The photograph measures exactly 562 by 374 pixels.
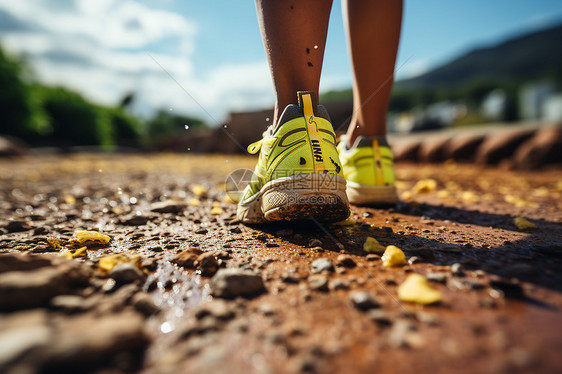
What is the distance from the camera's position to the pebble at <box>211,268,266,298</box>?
2.90 feet

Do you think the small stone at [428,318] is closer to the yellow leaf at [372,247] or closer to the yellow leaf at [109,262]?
the yellow leaf at [372,247]

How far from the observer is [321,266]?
1047 millimetres

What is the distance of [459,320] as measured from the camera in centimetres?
74

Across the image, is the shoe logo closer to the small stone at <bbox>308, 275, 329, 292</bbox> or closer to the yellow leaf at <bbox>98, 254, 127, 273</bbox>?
the small stone at <bbox>308, 275, 329, 292</bbox>

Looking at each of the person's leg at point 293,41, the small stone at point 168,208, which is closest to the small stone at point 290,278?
the person's leg at point 293,41

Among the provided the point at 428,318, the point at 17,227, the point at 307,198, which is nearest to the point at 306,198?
the point at 307,198

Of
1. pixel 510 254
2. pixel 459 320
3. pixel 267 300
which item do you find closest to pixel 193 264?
pixel 267 300

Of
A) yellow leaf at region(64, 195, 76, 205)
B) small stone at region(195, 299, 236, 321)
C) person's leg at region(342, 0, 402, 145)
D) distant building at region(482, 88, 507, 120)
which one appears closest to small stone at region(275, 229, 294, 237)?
small stone at region(195, 299, 236, 321)

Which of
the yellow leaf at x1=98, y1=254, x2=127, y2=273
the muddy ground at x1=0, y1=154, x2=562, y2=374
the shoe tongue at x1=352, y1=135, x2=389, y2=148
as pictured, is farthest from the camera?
the shoe tongue at x1=352, y1=135, x2=389, y2=148

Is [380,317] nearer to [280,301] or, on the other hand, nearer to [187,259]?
[280,301]

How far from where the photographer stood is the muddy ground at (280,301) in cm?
61

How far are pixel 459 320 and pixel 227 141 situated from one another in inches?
362

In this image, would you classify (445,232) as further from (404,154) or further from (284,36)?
(404,154)

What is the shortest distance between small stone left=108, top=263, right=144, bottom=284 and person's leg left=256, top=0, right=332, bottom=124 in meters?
0.92
